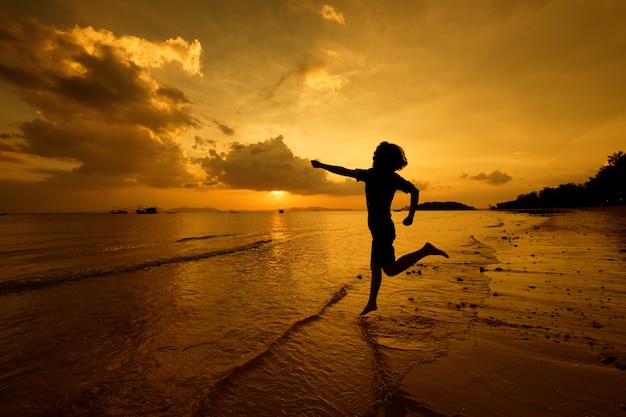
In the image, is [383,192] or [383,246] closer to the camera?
[383,192]

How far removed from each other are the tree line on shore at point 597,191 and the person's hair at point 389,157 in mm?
97013

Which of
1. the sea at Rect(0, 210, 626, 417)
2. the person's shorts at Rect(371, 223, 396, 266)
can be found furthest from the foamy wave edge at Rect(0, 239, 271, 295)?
the person's shorts at Rect(371, 223, 396, 266)

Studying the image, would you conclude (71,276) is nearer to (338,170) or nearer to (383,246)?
(338,170)

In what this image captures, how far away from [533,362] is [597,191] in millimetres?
117363

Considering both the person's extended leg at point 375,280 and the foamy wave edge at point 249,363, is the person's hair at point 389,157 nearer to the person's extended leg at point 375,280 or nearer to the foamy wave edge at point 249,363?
→ the person's extended leg at point 375,280

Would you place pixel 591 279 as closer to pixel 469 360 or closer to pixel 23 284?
pixel 469 360

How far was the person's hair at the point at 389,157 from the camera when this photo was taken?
17.3 feet

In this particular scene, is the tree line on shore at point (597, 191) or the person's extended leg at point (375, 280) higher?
the tree line on shore at point (597, 191)

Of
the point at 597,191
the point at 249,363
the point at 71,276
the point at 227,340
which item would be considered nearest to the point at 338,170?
the point at 249,363

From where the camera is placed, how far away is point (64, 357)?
202 inches

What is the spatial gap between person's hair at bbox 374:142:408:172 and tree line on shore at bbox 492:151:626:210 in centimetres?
9701

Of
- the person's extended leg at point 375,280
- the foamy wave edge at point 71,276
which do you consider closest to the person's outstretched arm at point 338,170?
the person's extended leg at point 375,280

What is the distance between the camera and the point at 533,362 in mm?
4281

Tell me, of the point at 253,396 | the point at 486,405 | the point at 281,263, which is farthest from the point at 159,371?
the point at 281,263
